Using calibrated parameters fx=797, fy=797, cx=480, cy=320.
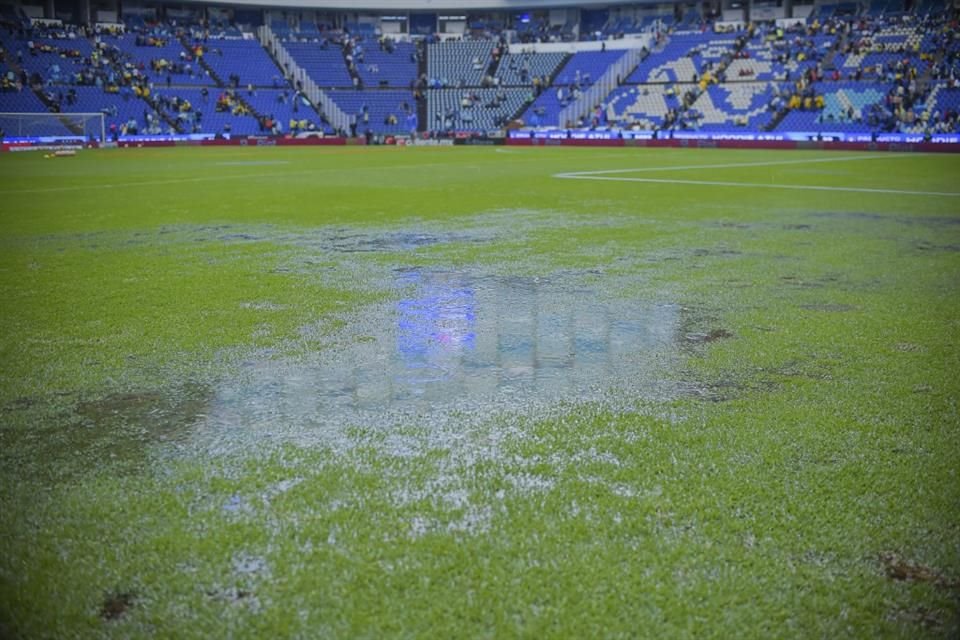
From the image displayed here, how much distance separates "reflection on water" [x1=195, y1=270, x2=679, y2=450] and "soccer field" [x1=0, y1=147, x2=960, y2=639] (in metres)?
0.02

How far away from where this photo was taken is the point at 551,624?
178 cm

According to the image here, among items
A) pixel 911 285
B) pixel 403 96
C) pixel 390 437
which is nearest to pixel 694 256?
pixel 911 285

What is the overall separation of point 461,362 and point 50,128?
41.1m

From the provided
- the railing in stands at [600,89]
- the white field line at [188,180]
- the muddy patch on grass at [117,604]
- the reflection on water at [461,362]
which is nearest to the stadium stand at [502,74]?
the railing in stands at [600,89]

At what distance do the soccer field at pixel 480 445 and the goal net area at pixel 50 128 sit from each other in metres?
35.4

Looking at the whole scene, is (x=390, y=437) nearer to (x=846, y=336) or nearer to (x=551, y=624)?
(x=551, y=624)

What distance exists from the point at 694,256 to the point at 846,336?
2869 millimetres

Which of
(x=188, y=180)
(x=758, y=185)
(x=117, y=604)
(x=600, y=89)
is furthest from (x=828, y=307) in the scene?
(x=600, y=89)

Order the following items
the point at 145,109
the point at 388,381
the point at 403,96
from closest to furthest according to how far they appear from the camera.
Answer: the point at 388,381, the point at 145,109, the point at 403,96

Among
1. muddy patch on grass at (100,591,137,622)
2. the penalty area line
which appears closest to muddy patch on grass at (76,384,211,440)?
muddy patch on grass at (100,591,137,622)

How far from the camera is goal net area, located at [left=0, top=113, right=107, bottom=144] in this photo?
3678 centimetres

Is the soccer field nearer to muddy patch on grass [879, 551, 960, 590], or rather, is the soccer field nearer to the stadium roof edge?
muddy patch on grass [879, 551, 960, 590]

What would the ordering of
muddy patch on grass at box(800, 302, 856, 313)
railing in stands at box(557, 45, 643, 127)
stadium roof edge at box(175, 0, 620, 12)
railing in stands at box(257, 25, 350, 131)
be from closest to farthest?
muddy patch on grass at box(800, 302, 856, 313) → railing in stands at box(557, 45, 643, 127) → railing in stands at box(257, 25, 350, 131) → stadium roof edge at box(175, 0, 620, 12)

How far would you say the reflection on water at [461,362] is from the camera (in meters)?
3.30
